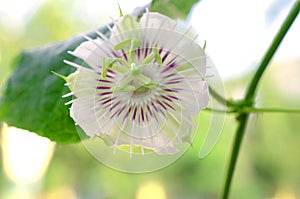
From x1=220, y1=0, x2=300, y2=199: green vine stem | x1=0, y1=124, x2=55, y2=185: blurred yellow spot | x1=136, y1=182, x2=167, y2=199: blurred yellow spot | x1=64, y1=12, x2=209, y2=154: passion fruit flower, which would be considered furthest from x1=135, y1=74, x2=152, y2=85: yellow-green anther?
→ x1=136, y1=182, x2=167, y2=199: blurred yellow spot

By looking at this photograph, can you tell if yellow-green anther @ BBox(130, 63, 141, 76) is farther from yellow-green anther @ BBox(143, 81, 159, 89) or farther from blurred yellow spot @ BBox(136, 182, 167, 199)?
blurred yellow spot @ BBox(136, 182, 167, 199)

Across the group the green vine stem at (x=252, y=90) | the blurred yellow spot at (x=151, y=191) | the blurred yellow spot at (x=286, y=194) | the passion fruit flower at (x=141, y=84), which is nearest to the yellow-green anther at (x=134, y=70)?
the passion fruit flower at (x=141, y=84)

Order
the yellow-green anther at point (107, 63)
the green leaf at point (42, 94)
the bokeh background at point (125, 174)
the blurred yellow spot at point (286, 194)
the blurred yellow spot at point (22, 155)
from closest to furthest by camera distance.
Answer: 1. the yellow-green anther at point (107, 63)
2. the green leaf at point (42, 94)
3. the blurred yellow spot at point (22, 155)
4. the bokeh background at point (125, 174)
5. the blurred yellow spot at point (286, 194)

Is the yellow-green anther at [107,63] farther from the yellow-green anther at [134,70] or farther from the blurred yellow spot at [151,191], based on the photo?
the blurred yellow spot at [151,191]

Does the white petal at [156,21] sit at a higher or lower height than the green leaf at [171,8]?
higher

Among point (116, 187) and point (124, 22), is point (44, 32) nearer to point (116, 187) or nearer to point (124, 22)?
point (116, 187)

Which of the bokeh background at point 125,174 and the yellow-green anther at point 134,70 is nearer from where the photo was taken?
the yellow-green anther at point 134,70
